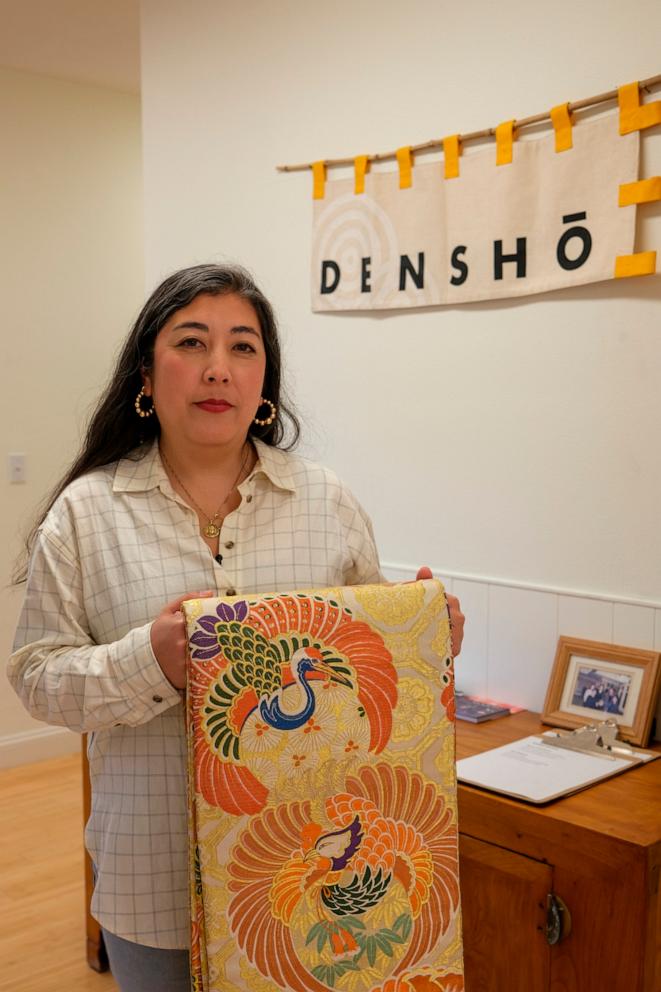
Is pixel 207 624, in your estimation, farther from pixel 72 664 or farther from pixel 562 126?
pixel 562 126

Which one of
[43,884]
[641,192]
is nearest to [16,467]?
→ [43,884]

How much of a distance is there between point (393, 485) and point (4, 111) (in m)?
2.39

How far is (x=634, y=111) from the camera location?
1.94 metres

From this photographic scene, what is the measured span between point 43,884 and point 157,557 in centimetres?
203

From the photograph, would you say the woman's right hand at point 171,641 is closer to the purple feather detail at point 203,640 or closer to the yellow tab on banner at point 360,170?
the purple feather detail at point 203,640

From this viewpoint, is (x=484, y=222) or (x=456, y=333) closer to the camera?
(x=484, y=222)

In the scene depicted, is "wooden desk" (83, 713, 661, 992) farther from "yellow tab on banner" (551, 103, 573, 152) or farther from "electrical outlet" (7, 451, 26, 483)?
"electrical outlet" (7, 451, 26, 483)

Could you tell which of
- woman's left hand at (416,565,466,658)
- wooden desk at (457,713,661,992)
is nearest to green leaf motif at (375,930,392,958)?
woman's left hand at (416,565,466,658)

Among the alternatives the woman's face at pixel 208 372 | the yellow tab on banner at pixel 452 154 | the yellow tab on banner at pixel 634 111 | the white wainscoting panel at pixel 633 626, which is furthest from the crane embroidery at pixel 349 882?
the yellow tab on banner at pixel 452 154

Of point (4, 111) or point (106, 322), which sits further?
point (106, 322)

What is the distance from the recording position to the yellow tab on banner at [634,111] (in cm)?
191

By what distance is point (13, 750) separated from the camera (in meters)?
3.95

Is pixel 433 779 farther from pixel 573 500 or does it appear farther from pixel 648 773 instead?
pixel 573 500

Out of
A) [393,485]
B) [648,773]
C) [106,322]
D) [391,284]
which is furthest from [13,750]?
[648,773]
